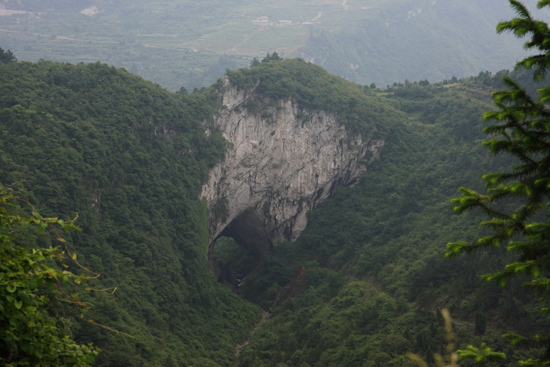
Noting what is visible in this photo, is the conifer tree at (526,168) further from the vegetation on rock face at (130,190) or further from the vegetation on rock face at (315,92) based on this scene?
the vegetation on rock face at (315,92)

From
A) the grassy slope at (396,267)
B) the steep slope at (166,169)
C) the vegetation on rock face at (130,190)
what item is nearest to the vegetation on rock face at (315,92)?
the steep slope at (166,169)

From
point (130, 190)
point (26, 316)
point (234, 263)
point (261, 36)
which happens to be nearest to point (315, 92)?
point (234, 263)

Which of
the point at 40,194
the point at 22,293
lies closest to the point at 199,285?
the point at 40,194

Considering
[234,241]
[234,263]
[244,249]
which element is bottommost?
[234,263]

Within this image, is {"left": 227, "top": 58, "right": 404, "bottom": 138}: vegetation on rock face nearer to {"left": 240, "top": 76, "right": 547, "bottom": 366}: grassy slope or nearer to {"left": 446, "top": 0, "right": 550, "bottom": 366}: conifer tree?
{"left": 240, "top": 76, "right": 547, "bottom": 366}: grassy slope

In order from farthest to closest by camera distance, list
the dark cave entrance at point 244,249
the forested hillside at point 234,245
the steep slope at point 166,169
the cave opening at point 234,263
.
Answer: the dark cave entrance at point 244,249 → the cave opening at point 234,263 → the steep slope at point 166,169 → the forested hillside at point 234,245

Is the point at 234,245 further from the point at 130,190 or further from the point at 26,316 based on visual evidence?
the point at 26,316
